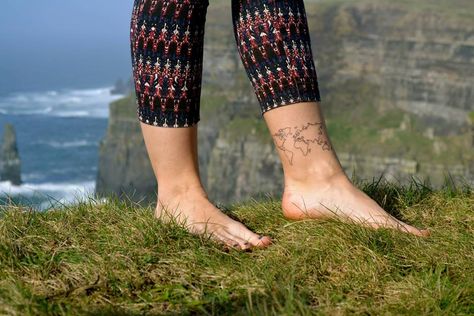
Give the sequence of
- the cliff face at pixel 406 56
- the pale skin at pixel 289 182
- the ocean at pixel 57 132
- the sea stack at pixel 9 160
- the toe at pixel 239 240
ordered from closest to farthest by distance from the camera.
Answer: the toe at pixel 239 240, the pale skin at pixel 289 182, the cliff face at pixel 406 56, the sea stack at pixel 9 160, the ocean at pixel 57 132

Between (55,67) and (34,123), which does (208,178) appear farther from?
(55,67)

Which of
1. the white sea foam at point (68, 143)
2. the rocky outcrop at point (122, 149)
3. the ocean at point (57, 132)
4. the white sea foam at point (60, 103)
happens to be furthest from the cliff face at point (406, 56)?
the white sea foam at point (60, 103)

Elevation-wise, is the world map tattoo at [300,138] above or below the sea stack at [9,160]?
above

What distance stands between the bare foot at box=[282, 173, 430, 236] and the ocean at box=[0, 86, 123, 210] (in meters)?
76.4

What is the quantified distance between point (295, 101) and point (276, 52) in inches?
5.5

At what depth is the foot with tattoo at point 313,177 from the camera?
2002 millimetres

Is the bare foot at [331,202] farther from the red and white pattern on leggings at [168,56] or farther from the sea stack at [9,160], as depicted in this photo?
the sea stack at [9,160]

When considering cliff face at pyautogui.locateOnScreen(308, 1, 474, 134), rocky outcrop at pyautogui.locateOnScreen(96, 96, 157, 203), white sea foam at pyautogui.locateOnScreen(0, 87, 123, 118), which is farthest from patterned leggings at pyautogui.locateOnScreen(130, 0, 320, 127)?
white sea foam at pyautogui.locateOnScreen(0, 87, 123, 118)

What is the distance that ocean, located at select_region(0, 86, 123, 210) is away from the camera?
9000 centimetres

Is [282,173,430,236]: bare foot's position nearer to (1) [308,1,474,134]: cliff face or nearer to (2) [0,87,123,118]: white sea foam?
(1) [308,1,474,134]: cliff face

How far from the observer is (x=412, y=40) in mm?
74125

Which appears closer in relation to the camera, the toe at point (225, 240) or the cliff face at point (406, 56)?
the toe at point (225, 240)

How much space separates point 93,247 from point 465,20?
76884mm

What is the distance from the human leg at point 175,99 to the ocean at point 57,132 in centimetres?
7633
